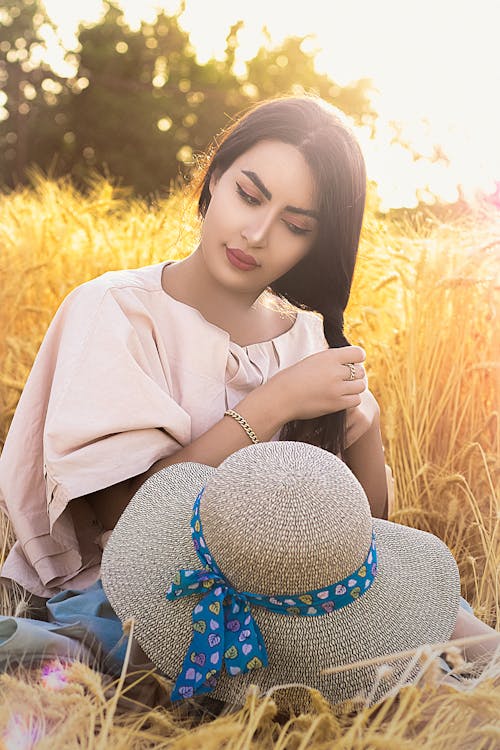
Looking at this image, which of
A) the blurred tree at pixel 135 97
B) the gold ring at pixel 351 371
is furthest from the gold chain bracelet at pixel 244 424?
the blurred tree at pixel 135 97

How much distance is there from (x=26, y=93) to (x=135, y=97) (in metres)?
2.04

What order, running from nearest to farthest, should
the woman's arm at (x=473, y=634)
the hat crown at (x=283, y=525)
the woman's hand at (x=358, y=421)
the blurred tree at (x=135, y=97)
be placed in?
the hat crown at (x=283, y=525) → the woman's arm at (x=473, y=634) → the woman's hand at (x=358, y=421) → the blurred tree at (x=135, y=97)

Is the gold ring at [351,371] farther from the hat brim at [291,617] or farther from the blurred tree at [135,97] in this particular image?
the blurred tree at [135,97]

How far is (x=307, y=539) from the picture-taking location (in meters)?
1.31

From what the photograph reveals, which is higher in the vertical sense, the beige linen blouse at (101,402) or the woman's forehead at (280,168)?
the woman's forehead at (280,168)

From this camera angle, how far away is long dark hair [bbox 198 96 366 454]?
188 centimetres

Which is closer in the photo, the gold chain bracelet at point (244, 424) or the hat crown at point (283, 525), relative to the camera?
the hat crown at point (283, 525)

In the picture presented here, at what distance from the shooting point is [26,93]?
50.7 feet

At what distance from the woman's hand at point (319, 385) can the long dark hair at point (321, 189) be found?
14 centimetres

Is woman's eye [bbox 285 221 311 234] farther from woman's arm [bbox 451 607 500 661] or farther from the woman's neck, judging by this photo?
woman's arm [bbox 451 607 500 661]

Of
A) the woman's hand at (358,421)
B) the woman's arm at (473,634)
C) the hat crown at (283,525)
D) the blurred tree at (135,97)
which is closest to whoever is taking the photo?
the hat crown at (283,525)

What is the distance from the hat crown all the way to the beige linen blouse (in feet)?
1.46

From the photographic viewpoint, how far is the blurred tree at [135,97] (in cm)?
1499

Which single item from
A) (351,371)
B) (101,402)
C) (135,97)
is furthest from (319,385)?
(135,97)
